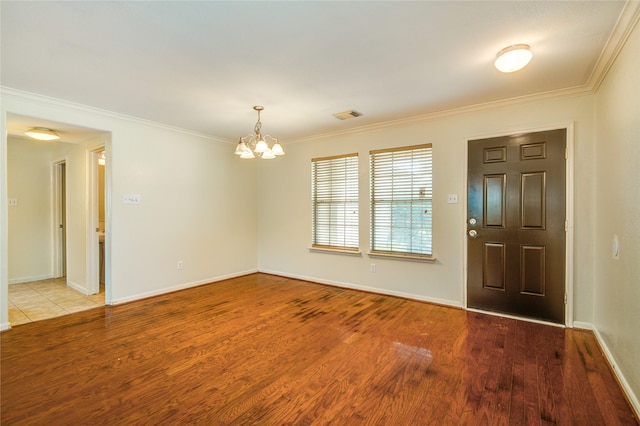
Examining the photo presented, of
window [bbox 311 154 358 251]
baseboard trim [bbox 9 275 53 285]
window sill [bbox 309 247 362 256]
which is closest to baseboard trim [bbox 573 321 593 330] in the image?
window sill [bbox 309 247 362 256]

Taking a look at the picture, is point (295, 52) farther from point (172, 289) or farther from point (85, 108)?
point (172, 289)

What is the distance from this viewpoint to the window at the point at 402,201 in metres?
4.04

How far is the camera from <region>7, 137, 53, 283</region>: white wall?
502 centimetres

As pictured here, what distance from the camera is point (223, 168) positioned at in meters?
5.27

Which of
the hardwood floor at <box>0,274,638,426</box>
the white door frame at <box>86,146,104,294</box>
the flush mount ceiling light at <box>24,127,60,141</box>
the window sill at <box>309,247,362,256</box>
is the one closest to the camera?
the hardwood floor at <box>0,274,638,426</box>

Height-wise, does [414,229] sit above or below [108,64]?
below

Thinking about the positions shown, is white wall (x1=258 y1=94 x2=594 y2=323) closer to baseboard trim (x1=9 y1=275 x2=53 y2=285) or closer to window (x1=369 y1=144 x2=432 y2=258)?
window (x1=369 y1=144 x2=432 y2=258)

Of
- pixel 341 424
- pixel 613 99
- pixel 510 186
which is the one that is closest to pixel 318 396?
pixel 341 424

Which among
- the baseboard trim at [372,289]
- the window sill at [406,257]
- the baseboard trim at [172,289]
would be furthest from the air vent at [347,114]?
the baseboard trim at [172,289]

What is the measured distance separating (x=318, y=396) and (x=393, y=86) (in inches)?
111

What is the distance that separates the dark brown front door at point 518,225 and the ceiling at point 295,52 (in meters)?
0.61

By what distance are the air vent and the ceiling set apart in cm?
17

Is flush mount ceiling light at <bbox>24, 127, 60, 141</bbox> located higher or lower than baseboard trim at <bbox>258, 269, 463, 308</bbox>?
higher

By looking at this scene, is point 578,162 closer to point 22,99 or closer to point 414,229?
point 414,229
